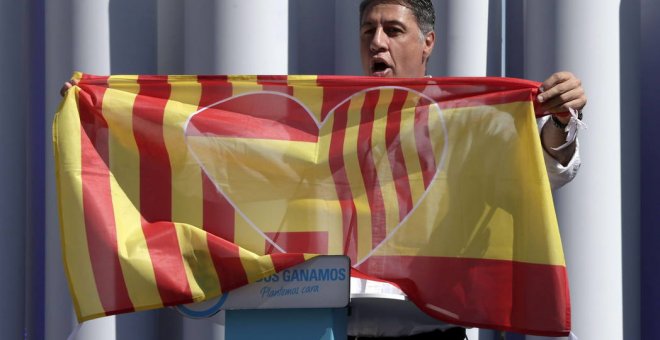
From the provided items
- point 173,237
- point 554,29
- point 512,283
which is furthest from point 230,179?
point 554,29

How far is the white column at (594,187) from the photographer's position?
3.98m

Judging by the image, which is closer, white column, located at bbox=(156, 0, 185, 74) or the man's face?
the man's face

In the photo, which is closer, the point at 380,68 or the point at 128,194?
the point at 128,194

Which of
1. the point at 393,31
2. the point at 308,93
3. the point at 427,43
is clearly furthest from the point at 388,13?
the point at 308,93

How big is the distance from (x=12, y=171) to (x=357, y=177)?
6.31 feet

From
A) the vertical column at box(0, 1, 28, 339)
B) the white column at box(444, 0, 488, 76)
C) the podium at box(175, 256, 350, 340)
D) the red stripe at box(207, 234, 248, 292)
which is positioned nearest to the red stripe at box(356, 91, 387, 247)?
the podium at box(175, 256, 350, 340)

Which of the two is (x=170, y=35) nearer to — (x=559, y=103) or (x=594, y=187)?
(x=594, y=187)

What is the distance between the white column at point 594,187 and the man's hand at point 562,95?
40.9 inches

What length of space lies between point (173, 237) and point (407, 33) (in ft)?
3.50

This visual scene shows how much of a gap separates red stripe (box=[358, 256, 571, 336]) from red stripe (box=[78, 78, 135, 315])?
2.23ft

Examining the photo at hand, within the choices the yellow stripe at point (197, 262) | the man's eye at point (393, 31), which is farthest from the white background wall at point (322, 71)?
the yellow stripe at point (197, 262)

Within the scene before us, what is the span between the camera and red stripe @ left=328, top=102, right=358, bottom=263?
122 inches

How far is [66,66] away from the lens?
14.1 feet

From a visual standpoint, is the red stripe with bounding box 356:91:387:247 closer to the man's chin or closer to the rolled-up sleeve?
the man's chin
